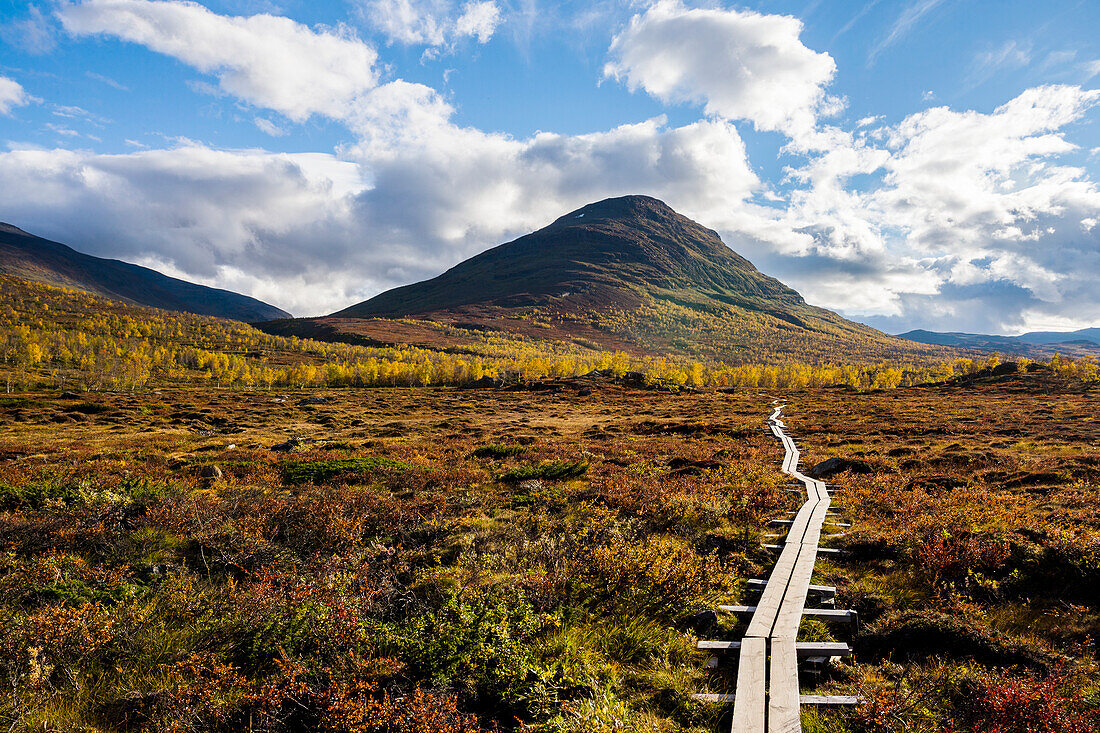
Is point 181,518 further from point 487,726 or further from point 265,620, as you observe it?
point 487,726

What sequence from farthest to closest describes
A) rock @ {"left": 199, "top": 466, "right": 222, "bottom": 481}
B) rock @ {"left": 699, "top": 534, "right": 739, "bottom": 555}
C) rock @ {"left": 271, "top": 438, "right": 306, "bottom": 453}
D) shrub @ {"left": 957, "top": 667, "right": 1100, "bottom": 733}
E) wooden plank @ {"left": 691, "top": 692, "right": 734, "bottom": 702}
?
1. rock @ {"left": 271, "top": 438, "right": 306, "bottom": 453}
2. rock @ {"left": 199, "top": 466, "right": 222, "bottom": 481}
3. rock @ {"left": 699, "top": 534, "right": 739, "bottom": 555}
4. wooden plank @ {"left": 691, "top": 692, "right": 734, "bottom": 702}
5. shrub @ {"left": 957, "top": 667, "right": 1100, "bottom": 733}

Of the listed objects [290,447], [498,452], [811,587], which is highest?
[811,587]

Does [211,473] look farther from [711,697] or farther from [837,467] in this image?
[837,467]

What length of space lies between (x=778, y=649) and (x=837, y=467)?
49.7 ft

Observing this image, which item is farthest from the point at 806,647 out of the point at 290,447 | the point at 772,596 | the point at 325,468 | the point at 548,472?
the point at 290,447

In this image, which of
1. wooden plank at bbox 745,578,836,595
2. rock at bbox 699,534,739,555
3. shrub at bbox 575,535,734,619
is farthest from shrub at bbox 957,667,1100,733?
rock at bbox 699,534,739,555

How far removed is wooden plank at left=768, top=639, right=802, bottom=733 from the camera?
15.2ft

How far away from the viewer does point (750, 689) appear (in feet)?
16.8

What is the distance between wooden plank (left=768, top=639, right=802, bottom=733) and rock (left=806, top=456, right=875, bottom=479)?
13.8 metres

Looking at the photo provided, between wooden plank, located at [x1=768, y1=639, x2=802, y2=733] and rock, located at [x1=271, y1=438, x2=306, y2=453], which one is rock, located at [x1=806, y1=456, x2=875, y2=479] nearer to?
wooden plank, located at [x1=768, y1=639, x2=802, y2=733]

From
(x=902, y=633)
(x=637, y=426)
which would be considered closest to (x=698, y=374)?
(x=637, y=426)

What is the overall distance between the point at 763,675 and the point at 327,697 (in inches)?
193

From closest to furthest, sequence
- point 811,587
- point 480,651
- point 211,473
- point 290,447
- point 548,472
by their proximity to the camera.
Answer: point 480,651
point 811,587
point 211,473
point 548,472
point 290,447

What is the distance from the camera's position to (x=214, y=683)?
454 cm
